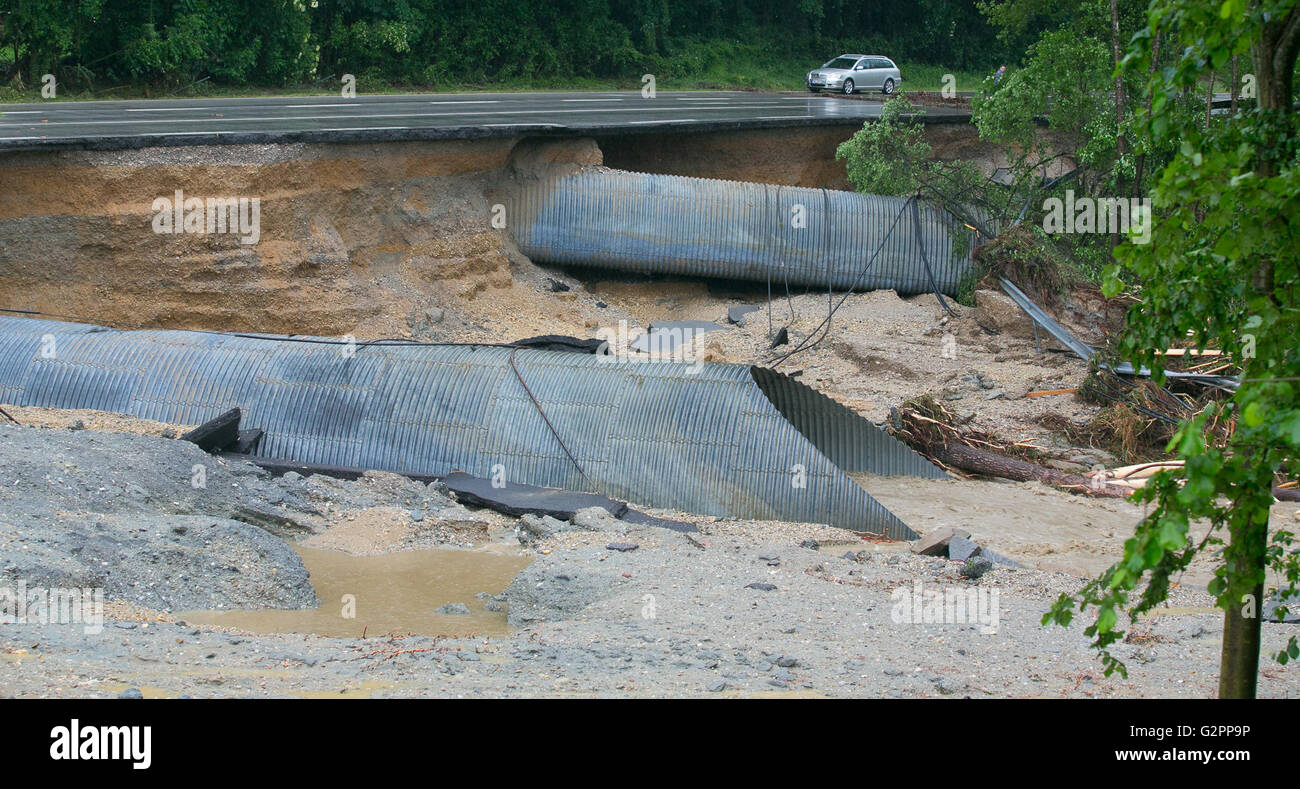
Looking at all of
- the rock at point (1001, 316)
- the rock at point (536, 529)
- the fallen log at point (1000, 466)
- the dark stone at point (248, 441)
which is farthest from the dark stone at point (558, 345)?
the rock at point (1001, 316)

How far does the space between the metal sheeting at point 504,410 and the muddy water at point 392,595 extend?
174cm

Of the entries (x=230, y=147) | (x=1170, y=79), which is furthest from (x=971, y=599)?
(x=230, y=147)

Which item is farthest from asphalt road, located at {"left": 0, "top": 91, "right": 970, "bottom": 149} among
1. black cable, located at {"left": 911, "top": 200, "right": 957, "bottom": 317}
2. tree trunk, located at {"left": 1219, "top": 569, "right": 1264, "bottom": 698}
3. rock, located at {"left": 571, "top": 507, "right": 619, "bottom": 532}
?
tree trunk, located at {"left": 1219, "top": 569, "right": 1264, "bottom": 698}

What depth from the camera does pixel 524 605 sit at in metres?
7.12

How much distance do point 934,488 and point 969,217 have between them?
24.5ft

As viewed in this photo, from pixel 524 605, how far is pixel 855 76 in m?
27.9

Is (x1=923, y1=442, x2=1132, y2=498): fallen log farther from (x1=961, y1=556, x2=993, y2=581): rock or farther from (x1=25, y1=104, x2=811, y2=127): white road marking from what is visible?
(x1=25, y1=104, x2=811, y2=127): white road marking

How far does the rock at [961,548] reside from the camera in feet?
27.8

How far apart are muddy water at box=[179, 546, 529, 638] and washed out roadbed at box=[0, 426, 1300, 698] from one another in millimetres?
130

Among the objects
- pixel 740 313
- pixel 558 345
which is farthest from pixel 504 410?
pixel 740 313

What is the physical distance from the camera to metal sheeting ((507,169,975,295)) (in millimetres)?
16719

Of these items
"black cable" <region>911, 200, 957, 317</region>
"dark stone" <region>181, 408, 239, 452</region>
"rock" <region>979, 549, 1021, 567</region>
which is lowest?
"rock" <region>979, 549, 1021, 567</region>

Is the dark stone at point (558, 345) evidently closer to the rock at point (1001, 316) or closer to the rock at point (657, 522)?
the rock at point (657, 522)
